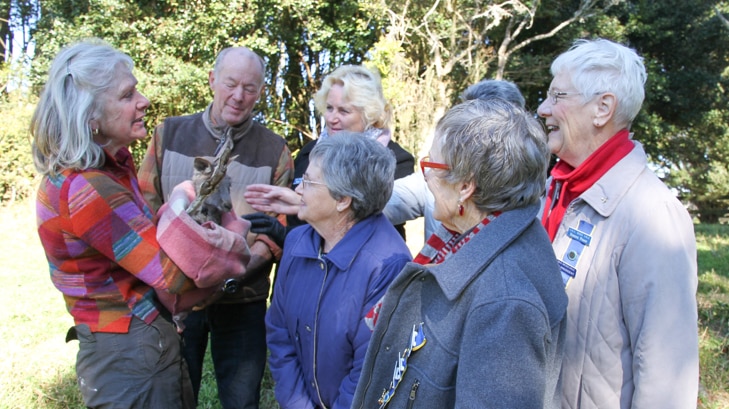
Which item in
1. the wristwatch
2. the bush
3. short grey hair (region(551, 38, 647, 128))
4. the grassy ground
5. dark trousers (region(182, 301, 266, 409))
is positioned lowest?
the bush

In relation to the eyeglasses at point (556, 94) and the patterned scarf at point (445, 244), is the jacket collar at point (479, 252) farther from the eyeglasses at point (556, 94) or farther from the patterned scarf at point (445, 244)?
the eyeglasses at point (556, 94)

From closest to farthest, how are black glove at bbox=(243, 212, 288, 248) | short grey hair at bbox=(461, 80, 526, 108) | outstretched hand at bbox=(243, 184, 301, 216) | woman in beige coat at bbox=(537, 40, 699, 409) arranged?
woman in beige coat at bbox=(537, 40, 699, 409) < short grey hair at bbox=(461, 80, 526, 108) < outstretched hand at bbox=(243, 184, 301, 216) < black glove at bbox=(243, 212, 288, 248)

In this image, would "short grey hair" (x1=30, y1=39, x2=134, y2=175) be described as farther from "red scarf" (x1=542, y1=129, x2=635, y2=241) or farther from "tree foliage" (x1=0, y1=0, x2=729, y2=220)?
"tree foliage" (x1=0, y1=0, x2=729, y2=220)

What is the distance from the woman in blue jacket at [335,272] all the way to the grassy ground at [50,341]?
6.86 ft

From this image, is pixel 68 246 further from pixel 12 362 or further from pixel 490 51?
pixel 490 51

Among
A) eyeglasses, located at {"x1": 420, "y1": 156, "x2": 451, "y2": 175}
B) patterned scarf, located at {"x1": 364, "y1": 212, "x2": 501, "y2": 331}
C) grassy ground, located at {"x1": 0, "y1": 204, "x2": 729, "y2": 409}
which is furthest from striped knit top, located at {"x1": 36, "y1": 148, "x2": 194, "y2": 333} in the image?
grassy ground, located at {"x1": 0, "y1": 204, "x2": 729, "y2": 409}

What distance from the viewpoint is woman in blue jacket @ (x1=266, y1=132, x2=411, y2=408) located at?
7.79ft

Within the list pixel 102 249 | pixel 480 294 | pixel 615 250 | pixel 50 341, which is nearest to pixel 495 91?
pixel 615 250

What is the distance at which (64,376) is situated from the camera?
477cm

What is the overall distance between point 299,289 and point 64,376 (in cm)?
327

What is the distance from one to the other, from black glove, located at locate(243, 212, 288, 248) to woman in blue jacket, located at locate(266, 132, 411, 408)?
0.37 m

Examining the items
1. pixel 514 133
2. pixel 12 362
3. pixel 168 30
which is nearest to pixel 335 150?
pixel 514 133

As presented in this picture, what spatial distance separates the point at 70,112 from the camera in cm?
231

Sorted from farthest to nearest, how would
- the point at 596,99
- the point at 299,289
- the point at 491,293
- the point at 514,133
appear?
the point at 299,289 → the point at 596,99 → the point at 514,133 → the point at 491,293
